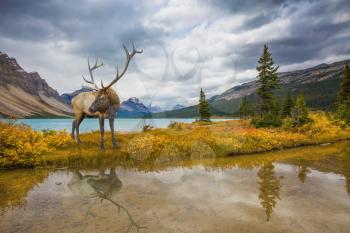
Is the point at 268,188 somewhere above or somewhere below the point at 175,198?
below

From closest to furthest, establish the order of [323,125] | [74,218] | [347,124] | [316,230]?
[316,230]
[74,218]
[323,125]
[347,124]

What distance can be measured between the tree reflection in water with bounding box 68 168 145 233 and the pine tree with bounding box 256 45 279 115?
27.9 meters

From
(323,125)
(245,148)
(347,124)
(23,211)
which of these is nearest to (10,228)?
(23,211)

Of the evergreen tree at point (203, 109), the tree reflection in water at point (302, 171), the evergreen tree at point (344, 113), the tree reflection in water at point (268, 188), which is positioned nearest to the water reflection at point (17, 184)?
the tree reflection in water at point (268, 188)

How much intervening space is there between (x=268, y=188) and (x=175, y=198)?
3.09 m

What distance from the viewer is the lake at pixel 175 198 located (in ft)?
16.9

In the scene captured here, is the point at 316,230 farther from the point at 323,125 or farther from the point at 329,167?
the point at 323,125

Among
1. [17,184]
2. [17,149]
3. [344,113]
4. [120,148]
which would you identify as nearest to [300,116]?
[344,113]

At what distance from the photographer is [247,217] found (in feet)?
18.1

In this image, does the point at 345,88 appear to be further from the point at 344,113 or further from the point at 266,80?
the point at 266,80

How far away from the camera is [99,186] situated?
7.99m

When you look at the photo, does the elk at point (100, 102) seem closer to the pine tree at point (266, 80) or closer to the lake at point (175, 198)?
the lake at point (175, 198)

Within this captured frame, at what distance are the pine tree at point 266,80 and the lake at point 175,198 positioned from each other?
23.0m

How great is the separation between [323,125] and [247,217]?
75.5 feet
